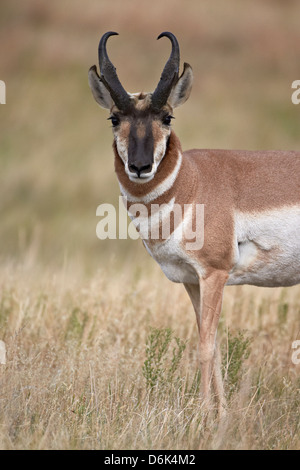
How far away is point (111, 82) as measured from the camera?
20.2ft

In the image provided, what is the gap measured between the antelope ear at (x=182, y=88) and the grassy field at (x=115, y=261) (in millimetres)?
1867

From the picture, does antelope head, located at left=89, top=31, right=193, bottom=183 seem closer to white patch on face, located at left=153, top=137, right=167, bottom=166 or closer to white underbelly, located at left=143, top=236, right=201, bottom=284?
white patch on face, located at left=153, top=137, right=167, bottom=166

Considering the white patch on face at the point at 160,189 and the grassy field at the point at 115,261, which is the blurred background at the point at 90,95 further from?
the white patch on face at the point at 160,189

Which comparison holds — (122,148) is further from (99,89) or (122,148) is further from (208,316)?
(208,316)

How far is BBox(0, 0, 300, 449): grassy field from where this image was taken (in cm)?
574

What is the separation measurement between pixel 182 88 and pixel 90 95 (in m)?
22.4

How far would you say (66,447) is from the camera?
5102mm

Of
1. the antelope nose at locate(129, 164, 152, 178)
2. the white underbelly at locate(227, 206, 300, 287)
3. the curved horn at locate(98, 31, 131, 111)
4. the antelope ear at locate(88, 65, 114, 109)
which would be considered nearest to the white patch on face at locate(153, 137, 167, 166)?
the antelope nose at locate(129, 164, 152, 178)

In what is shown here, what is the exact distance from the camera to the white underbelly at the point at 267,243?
6266 millimetres

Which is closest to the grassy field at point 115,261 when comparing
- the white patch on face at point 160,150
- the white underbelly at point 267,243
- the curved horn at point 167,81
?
the white underbelly at point 267,243

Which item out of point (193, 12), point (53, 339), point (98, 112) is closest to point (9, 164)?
point (98, 112)

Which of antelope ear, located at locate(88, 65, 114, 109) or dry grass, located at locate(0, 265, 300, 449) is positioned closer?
dry grass, located at locate(0, 265, 300, 449)

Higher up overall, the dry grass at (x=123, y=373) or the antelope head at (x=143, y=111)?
the antelope head at (x=143, y=111)
